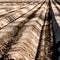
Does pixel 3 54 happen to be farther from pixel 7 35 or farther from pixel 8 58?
pixel 7 35

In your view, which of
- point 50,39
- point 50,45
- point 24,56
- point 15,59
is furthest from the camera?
point 50,39

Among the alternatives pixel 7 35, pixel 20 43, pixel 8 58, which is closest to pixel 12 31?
pixel 7 35

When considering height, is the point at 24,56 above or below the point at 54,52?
above

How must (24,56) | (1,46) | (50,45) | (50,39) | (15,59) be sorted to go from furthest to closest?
1. (50,39)
2. (50,45)
3. (1,46)
4. (24,56)
5. (15,59)

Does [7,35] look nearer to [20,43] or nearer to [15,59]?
[20,43]

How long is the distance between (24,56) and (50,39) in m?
1.92

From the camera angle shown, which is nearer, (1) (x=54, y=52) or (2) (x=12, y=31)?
(1) (x=54, y=52)

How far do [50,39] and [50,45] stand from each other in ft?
1.91

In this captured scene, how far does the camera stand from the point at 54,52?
153 inches

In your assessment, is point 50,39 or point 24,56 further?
point 50,39

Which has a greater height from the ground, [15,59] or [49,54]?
[15,59]

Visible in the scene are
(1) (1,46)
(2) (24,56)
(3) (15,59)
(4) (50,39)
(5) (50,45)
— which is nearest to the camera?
(3) (15,59)

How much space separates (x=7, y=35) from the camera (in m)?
4.65

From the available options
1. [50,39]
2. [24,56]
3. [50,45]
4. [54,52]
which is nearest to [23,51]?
[24,56]
